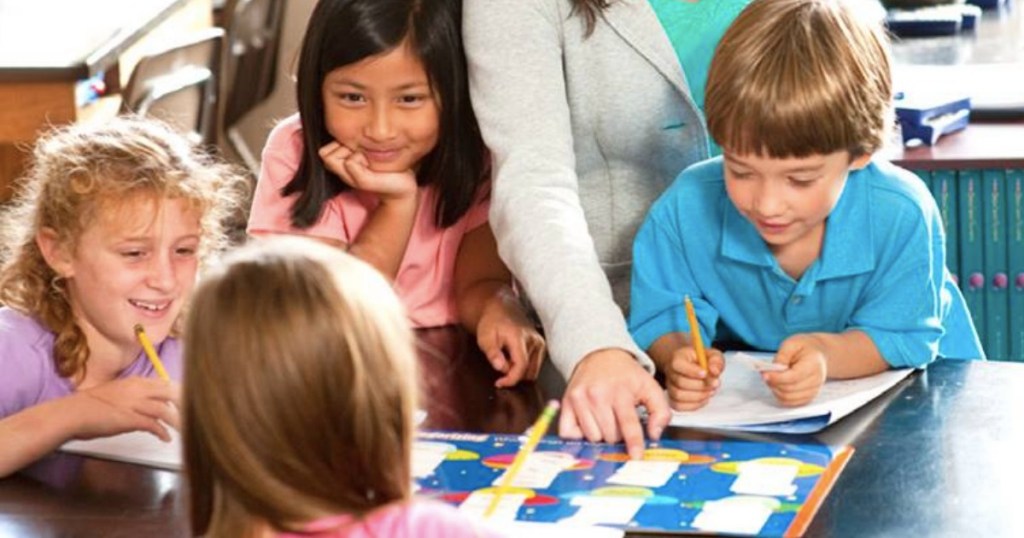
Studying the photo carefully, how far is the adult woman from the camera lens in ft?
6.58

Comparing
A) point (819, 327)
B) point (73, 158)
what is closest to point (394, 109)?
point (73, 158)

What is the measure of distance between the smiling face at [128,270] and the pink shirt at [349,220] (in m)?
0.27

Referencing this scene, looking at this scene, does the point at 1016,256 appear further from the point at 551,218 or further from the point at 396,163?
the point at 551,218

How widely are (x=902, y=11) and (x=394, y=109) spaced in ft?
8.10

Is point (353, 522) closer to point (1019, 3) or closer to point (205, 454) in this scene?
point (205, 454)

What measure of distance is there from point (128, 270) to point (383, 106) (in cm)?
37

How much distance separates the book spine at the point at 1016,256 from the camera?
3238 mm

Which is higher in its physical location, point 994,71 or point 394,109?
point 394,109

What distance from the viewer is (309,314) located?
128 centimetres

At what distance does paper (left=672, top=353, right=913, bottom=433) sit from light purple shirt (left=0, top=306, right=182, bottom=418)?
23.2 inches

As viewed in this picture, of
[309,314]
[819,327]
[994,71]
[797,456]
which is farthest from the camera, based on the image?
[994,71]

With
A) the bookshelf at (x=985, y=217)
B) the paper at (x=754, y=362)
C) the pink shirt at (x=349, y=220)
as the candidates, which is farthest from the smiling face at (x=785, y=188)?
the bookshelf at (x=985, y=217)

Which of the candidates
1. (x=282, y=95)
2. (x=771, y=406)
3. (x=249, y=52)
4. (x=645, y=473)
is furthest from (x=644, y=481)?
(x=282, y=95)

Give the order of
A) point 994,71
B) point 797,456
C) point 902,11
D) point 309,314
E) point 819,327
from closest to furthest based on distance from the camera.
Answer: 1. point 309,314
2. point 797,456
3. point 819,327
4. point 994,71
5. point 902,11
